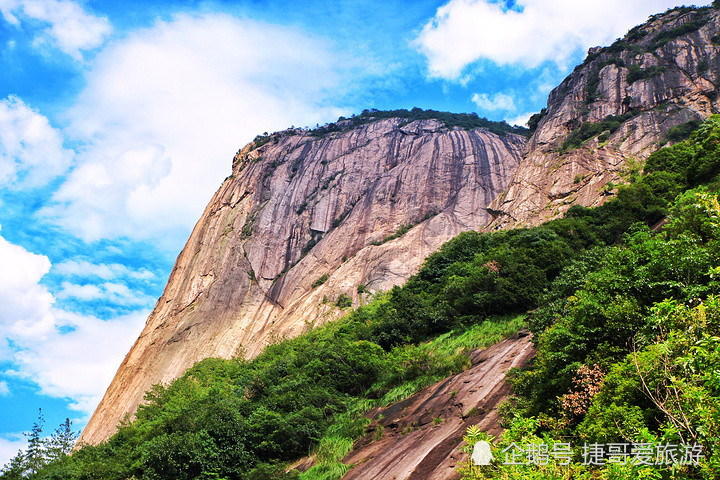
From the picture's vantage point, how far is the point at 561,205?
115ft

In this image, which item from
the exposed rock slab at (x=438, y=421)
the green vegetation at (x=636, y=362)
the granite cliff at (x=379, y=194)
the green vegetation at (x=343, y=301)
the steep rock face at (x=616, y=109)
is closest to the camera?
the green vegetation at (x=636, y=362)

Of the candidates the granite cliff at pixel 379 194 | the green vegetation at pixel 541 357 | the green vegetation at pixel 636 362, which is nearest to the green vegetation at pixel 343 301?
the granite cliff at pixel 379 194

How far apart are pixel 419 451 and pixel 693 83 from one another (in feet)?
139

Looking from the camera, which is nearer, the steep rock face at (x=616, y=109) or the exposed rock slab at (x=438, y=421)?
the exposed rock slab at (x=438, y=421)

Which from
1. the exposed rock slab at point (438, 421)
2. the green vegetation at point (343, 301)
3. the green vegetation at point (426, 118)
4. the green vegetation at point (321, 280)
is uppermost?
the green vegetation at point (426, 118)

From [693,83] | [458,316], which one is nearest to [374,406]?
[458,316]

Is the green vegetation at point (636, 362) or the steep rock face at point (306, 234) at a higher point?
the steep rock face at point (306, 234)

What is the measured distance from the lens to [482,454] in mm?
6516

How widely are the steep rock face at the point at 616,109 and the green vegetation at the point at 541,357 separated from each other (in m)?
5.28

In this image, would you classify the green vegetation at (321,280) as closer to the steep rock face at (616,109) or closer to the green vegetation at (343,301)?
the green vegetation at (343,301)

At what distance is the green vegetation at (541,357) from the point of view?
6469 mm

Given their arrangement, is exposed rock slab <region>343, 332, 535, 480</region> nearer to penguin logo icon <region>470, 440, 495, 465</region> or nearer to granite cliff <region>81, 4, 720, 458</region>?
penguin logo icon <region>470, 440, 495, 465</region>

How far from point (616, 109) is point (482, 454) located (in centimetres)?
4316

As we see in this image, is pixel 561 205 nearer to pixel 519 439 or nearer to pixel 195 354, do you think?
pixel 519 439
